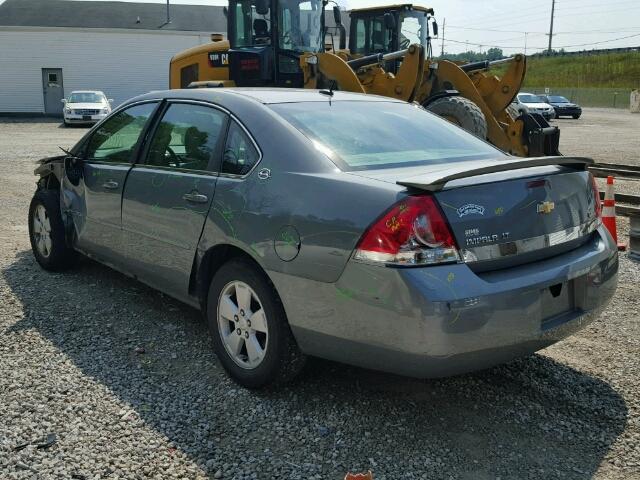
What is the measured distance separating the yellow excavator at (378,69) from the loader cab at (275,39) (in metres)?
0.02

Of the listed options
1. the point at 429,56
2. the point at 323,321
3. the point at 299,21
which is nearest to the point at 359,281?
the point at 323,321

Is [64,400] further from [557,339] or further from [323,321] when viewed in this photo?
[557,339]

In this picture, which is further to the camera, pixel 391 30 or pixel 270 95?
pixel 391 30

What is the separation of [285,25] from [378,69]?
73.8 inches

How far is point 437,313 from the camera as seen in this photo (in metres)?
2.94

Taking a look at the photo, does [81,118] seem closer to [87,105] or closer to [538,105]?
[87,105]

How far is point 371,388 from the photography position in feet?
12.6

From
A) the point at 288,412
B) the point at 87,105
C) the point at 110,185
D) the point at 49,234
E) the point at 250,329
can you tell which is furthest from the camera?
the point at 87,105

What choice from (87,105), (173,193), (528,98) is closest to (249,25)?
(173,193)

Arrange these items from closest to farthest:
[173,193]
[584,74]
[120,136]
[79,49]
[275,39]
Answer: [173,193] → [120,136] → [275,39] → [79,49] → [584,74]

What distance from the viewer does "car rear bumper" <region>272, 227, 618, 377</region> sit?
2.97 m

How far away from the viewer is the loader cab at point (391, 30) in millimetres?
13289

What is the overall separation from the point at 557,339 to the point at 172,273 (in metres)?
2.31

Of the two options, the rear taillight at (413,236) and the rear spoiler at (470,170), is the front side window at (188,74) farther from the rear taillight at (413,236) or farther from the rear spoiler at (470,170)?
the rear taillight at (413,236)
